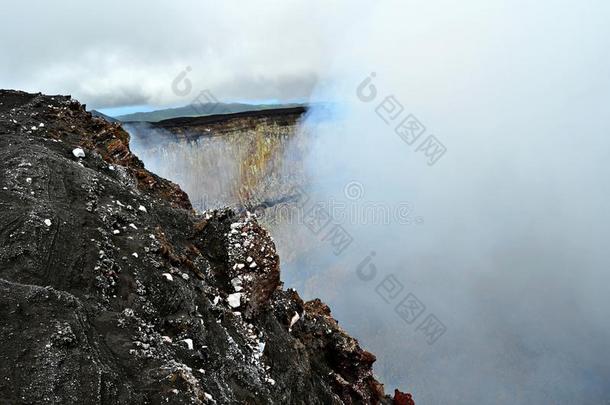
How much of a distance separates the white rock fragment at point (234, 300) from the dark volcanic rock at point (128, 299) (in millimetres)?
22

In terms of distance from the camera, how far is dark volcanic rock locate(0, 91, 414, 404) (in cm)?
570

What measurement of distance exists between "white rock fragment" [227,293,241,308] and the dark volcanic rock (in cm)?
2

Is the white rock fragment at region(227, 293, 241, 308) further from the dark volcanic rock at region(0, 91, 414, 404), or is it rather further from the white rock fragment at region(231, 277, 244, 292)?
the white rock fragment at region(231, 277, 244, 292)

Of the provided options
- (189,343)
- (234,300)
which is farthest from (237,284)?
(189,343)

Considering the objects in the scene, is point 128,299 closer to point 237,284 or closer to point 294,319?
point 237,284

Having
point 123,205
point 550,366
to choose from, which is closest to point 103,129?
point 123,205

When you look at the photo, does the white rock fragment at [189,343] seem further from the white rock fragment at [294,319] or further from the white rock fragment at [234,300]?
the white rock fragment at [294,319]

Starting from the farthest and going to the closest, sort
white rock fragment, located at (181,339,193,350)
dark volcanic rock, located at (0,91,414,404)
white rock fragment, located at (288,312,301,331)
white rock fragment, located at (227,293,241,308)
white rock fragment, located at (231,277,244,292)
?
1. white rock fragment, located at (288,312,301,331)
2. white rock fragment, located at (231,277,244,292)
3. white rock fragment, located at (227,293,241,308)
4. white rock fragment, located at (181,339,193,350)
5. dark volcanic rock, located at (0,91,414,404)

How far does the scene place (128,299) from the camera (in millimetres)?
7441

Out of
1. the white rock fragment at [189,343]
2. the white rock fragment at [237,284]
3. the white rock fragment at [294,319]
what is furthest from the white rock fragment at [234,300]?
the white rock fragment at [294,319]

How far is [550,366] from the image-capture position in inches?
1652

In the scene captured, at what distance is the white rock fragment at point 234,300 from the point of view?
381 inches

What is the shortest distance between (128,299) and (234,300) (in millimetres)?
2768

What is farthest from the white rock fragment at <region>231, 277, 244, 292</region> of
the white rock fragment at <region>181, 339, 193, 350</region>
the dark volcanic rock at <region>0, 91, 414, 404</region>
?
the white rock fragment at <region>181, 339, 193, 350</region>
